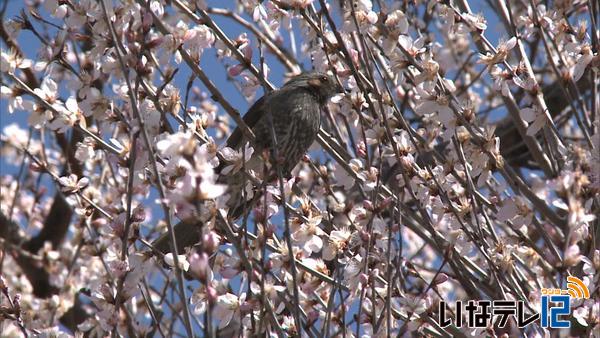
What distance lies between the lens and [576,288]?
10.6ft

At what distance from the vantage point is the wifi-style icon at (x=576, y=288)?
3203 mm

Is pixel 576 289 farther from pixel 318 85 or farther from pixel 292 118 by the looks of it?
pixel 318 85

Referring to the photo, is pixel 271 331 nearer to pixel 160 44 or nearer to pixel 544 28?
pixel 160 44

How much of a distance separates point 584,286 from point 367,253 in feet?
2.67

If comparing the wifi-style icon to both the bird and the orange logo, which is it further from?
the bird

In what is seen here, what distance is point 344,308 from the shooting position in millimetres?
3006

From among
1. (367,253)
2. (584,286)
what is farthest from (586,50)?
(367,253)

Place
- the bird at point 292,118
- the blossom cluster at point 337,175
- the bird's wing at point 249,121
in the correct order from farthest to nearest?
1. the bird's wing at point 249,121
2. the bird at point 292,118
3. the blossom cluster at point 337,175

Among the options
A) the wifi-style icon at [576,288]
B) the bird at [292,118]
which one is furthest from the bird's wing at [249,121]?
the wifi-style icon at [576,288]

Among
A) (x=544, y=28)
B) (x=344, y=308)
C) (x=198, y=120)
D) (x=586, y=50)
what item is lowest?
(x=344, y=308)

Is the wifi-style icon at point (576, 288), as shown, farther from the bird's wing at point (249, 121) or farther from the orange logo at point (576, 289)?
the bird's wing at point (249, 121)

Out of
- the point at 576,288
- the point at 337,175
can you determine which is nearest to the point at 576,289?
the point at 576,288

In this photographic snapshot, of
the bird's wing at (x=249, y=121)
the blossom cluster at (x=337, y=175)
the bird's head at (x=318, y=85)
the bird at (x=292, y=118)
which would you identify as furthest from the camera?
the bird's head at (x=318, y=85)

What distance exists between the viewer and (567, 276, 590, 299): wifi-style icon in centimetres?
320
